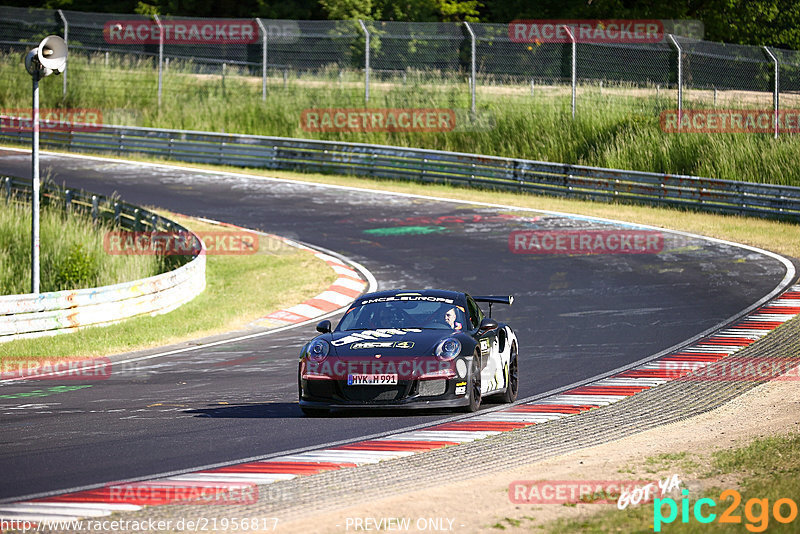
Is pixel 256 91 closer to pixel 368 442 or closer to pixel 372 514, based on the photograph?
pixel 368 442

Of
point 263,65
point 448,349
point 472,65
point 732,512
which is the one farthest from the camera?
point 263,65

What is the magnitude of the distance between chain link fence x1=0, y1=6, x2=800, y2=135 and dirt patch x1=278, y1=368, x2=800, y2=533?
19786 mm

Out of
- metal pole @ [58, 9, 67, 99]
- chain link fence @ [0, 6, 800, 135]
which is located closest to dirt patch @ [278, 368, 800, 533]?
chain link fence @ [0, 6, 800, 135]

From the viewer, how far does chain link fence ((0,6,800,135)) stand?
2942 centimetres

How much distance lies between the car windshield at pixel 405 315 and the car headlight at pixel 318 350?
0.66 meters

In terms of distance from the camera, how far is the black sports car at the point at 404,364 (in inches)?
402

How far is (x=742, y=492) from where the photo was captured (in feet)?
23.6

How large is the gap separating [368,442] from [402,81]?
2813 cm

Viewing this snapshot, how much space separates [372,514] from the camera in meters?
6.82

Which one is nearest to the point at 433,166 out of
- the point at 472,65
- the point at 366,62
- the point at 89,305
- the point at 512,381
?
the point at 472,65

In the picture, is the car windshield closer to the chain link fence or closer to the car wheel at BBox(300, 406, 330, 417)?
the car wheel at BBox(300, 406, 330, 417)

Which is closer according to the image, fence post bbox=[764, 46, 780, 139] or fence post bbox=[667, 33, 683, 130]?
fence post bbox=[764, 46, 780, 139]

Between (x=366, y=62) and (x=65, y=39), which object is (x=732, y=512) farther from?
(x=65, y=39)

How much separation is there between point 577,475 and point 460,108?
28479 millimetres
